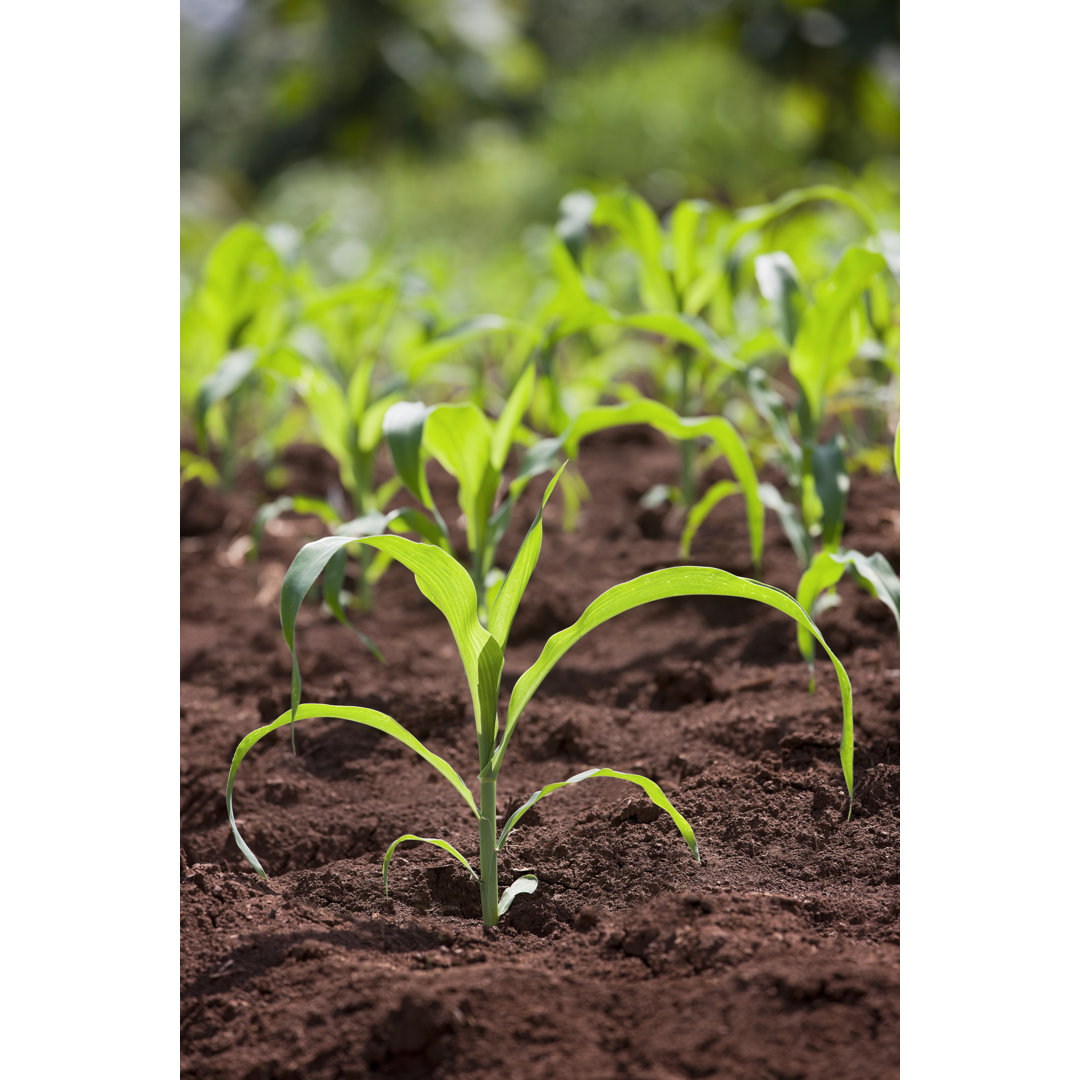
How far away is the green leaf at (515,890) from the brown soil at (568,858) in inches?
1.0

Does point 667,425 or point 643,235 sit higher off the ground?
point 643,235

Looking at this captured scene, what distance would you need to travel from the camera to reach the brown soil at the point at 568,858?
0.85 meters

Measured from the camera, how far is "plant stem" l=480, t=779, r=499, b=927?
1017 mm

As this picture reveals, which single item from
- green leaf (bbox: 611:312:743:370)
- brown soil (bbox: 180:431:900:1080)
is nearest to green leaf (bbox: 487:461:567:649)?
brown soil (bbox: 180:431:900:1080)

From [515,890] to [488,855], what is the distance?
59mm

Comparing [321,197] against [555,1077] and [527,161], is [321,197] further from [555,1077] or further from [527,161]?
[555,1077]

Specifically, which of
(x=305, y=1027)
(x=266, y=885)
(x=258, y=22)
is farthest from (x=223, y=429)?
(x=258, y=22)

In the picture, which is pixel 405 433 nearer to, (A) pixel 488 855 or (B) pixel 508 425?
(B) pixel 508 425

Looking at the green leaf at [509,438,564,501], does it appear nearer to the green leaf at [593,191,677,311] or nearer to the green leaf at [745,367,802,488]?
the green leaf at [745,367,802,488]

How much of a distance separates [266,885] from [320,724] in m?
0.42

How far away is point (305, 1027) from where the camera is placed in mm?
893

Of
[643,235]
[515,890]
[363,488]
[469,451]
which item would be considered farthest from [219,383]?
[515,890]

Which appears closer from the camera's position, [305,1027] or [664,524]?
[305,1027]

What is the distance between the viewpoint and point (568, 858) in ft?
3.77
